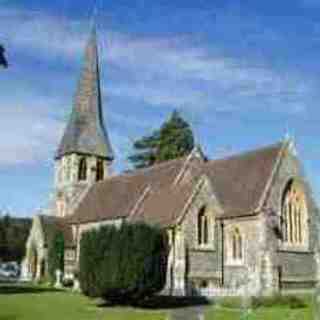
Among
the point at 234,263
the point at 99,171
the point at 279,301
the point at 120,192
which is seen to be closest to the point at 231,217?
the point at 234,263

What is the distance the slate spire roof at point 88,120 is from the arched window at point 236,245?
24522 mm

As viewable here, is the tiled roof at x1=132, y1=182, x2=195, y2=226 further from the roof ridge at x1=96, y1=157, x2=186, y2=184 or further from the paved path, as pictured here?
the paved path

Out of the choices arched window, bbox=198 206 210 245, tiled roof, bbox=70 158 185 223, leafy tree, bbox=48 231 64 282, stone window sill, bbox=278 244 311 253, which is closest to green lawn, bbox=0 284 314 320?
arched window, bbox=198 206 210 245

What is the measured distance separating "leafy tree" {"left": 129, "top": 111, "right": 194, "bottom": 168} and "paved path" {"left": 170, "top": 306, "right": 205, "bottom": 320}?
3681cm

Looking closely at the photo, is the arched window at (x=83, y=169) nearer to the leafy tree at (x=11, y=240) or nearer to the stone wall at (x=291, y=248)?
the stone wall at (x=291, y=248)

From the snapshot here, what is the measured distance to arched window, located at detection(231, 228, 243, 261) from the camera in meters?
40.1

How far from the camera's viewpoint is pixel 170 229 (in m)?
37.9

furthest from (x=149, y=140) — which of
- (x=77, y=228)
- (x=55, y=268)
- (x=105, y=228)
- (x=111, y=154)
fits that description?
(x=105, y=228)

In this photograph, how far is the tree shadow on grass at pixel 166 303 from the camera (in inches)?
1184

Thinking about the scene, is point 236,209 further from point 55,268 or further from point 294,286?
point 55,268

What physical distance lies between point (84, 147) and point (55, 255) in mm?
13586

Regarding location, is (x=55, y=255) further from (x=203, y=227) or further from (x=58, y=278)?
(x=203, y=227)

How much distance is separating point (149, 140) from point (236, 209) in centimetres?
2986

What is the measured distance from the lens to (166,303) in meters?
31.8
